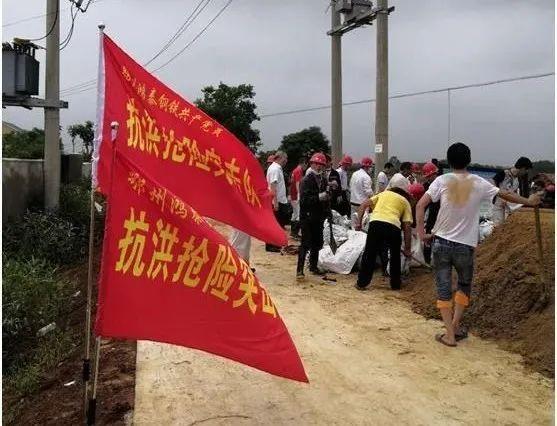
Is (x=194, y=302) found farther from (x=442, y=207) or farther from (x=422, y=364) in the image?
(x=442, y=207)

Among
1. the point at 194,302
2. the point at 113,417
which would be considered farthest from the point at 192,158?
the point at 113,417

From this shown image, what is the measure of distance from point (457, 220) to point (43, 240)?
7.78 m

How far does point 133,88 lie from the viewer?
3.84m

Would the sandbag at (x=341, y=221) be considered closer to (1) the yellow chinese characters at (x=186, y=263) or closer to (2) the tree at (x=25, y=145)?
(1) the yellow chinese characters at (x=186, y=263)

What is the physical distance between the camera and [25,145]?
27.4 meters

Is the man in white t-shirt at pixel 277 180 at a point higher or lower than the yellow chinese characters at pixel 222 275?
higher

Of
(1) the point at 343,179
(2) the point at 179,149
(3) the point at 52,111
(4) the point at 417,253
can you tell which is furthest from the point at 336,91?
(2) the point at 179,149

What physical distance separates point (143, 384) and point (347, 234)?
223 inches

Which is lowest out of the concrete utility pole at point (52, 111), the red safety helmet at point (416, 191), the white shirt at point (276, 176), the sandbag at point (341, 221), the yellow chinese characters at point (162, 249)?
the yellow chinese characters at point (162, 249)

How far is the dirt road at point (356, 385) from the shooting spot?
379 centimetres

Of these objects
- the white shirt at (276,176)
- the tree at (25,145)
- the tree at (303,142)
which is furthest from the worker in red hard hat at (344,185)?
the tree at (303,142)

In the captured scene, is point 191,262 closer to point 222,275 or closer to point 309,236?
point 222,275

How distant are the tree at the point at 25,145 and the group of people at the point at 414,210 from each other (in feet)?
40.5

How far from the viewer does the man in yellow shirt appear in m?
7.43
